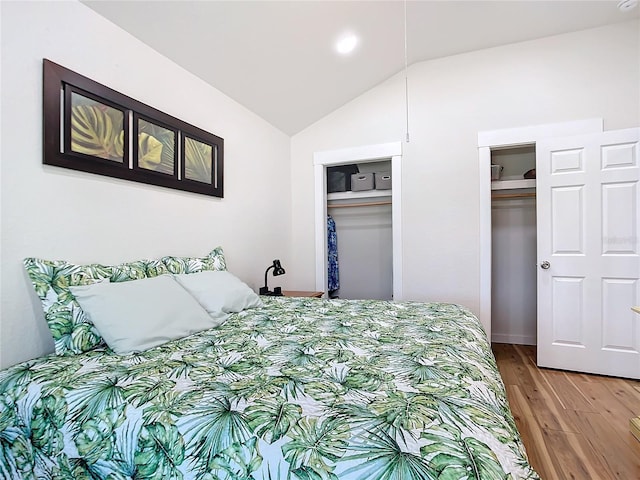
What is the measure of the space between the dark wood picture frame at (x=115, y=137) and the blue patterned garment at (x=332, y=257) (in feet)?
6.82

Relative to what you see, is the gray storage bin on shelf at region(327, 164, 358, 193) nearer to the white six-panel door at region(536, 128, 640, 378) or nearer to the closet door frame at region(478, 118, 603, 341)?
the closet door frame at region(478, 118, 603, 341)

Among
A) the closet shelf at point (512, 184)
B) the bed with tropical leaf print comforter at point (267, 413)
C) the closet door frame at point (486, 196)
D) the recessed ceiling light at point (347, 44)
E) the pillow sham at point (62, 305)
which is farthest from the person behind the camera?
the closet shelf at point (512, 184)

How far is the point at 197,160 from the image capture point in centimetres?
253

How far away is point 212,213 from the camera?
271cm

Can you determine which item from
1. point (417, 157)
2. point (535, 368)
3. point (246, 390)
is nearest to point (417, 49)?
point (417, 157)

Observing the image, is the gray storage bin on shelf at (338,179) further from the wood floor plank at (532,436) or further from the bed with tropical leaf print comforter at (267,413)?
the bed with tropical leaf print comforter at (267,413)

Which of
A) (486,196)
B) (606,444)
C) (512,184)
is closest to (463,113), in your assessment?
(486,196)

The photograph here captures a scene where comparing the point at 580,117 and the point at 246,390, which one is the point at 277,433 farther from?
the point at 580,117

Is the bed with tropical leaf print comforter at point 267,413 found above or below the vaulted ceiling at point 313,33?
below

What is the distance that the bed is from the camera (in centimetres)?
72

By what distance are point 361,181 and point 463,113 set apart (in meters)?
1.39

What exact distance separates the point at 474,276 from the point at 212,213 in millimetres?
2526

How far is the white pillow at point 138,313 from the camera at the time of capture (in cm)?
140

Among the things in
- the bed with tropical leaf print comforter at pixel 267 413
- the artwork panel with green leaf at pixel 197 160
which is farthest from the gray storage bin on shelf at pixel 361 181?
the bed with tropical leaf print comforter at pixel 267 413
